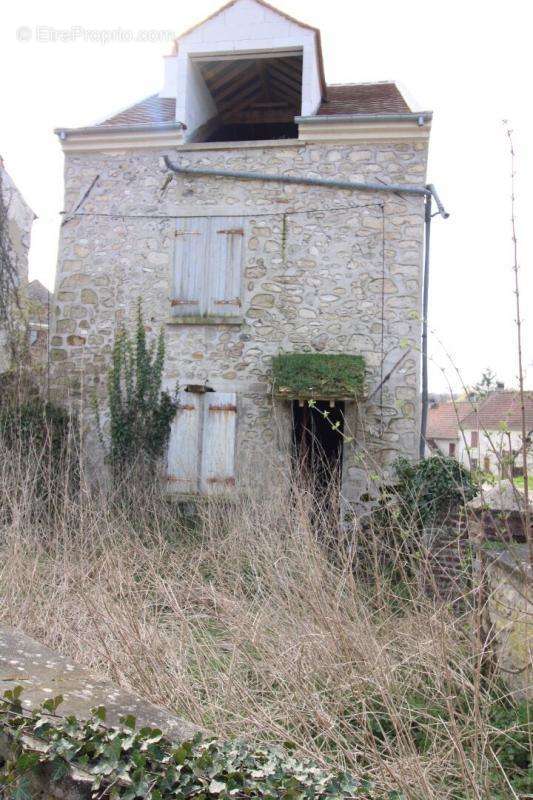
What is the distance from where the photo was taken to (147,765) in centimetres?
211

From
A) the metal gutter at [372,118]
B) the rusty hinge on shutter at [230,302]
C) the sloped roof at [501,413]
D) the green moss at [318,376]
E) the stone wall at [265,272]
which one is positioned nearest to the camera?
the sloped roof at [501,413]

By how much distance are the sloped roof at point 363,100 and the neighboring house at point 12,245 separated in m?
4.18

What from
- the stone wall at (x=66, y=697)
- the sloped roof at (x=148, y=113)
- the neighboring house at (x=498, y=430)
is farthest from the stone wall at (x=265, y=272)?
the stone wall at (x=66, y=697)

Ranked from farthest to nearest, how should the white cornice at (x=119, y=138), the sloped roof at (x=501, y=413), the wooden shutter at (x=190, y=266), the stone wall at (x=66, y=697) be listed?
the white cornice at (x=119, y=138) → the wooden shutter at (x=190, y=266) → the sloped roof at (x=501, y=413) → the stone wall at (x=66, y=697)

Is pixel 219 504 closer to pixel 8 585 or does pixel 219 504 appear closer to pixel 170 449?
pixel 170 449

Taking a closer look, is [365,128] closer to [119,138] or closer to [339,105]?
[339,105]

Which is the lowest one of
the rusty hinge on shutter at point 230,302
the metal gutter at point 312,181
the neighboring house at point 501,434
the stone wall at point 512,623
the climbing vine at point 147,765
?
the climbing vine at point 147,765

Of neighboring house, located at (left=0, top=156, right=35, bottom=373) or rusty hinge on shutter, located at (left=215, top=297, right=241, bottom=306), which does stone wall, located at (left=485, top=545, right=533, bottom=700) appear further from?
neighboring house, located at (left=0, top=156, right=35, bottom=373)

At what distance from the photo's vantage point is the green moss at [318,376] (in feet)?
26.6

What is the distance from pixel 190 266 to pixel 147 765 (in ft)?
25.2

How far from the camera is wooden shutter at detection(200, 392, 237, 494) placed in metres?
8.88

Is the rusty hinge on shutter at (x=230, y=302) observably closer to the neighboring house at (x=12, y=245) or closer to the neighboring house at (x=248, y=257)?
the neighboring house at (x=248, y=257)

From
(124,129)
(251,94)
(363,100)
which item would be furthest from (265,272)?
(251,94)

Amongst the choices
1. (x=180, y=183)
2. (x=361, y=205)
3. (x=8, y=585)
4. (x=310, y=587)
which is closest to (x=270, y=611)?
(x=310, y=587)
